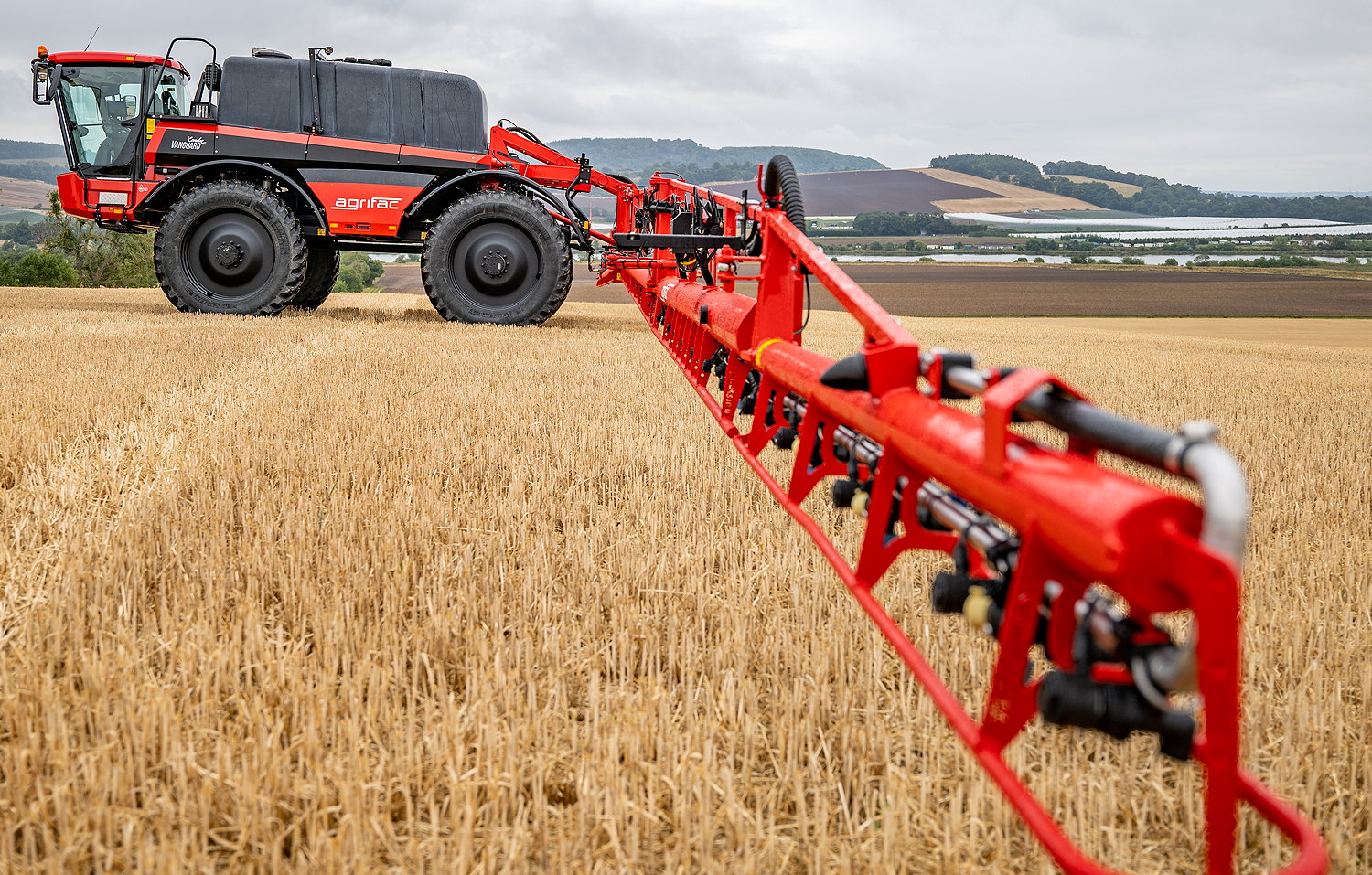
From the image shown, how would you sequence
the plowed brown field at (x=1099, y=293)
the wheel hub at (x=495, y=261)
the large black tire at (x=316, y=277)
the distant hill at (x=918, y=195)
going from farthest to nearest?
the distant hill at (x=918, y=195) → the plowed brown field at (x=1099, y=293) → the large black tire at (x=316, y=277) → the wheel hub at (x=495, y=261)

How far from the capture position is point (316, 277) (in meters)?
12.8

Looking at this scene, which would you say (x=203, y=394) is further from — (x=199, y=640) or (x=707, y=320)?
(x=199, y=640)

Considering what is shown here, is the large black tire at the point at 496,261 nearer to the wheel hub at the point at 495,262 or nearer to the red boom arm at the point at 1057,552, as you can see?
the wheel hub at the point at 495,262

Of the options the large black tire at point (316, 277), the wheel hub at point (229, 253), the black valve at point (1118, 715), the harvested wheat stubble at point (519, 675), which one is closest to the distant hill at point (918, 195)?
the large black tire at point (316, 277)

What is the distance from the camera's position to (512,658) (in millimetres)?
2393

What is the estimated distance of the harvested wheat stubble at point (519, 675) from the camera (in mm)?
1702

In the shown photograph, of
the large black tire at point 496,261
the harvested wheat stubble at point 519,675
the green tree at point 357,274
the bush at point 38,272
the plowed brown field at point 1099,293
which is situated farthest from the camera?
the green tree at point 357,274

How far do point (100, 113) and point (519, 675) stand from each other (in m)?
11.0

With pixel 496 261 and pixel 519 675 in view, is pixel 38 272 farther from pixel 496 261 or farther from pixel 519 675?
pixel 519 675

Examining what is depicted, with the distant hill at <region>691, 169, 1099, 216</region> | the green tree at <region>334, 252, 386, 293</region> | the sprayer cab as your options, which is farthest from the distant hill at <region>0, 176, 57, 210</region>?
the sprayer cab

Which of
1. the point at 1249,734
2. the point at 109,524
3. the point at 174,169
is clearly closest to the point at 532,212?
the point at 174,169

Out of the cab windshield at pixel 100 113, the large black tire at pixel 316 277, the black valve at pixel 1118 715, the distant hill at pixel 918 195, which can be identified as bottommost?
the black valve at pixel 1118 715

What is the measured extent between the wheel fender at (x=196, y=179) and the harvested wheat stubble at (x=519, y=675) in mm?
5800

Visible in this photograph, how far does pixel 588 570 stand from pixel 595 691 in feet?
2.88
